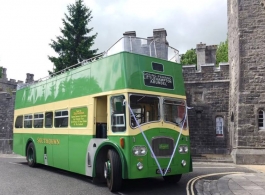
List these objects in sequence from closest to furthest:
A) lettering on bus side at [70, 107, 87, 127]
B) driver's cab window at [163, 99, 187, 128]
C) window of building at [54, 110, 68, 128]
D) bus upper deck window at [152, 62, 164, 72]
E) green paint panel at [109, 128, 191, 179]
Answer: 1. green paint panel at [109, 128, 191, 179]
2. driver's cab window at [163, 99, 187, 128]
3. bus upper deck window at [152, 62, 164, 72]
4. lettering on bus side at [70, 107, 87, 127]
5. window of building at [54, 110, 68, 128]

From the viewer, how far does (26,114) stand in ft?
46.8

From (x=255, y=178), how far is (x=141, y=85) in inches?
210

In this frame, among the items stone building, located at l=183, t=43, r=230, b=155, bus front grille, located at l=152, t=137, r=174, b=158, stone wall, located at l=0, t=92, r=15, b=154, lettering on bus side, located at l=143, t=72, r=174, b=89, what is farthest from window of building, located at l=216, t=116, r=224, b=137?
stone wall, located at l=0, t=92, r=15, b=154

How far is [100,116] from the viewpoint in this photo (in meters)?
9.11

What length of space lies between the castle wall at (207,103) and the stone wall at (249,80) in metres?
2.73

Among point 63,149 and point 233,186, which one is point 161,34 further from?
point 233,186

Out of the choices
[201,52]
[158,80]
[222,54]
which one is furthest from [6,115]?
[222,54]

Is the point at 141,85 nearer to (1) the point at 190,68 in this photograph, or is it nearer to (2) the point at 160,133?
(2) the point at 160,133

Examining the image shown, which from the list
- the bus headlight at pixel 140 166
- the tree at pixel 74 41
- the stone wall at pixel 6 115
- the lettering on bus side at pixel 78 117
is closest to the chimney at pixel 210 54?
the tree at pixel 74 41

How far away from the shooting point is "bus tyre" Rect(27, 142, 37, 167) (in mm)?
13344

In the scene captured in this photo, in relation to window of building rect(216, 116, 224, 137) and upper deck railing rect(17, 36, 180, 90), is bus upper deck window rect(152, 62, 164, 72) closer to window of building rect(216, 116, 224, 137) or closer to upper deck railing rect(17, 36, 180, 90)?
upper deck railing rect(17, 36, 180, 90)

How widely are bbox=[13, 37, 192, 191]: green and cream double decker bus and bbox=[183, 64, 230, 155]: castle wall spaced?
1077 cm

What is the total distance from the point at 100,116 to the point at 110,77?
1310mm

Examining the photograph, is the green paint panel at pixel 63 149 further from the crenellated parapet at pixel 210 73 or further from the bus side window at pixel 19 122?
the crenellated parapet at pixel 210 73
